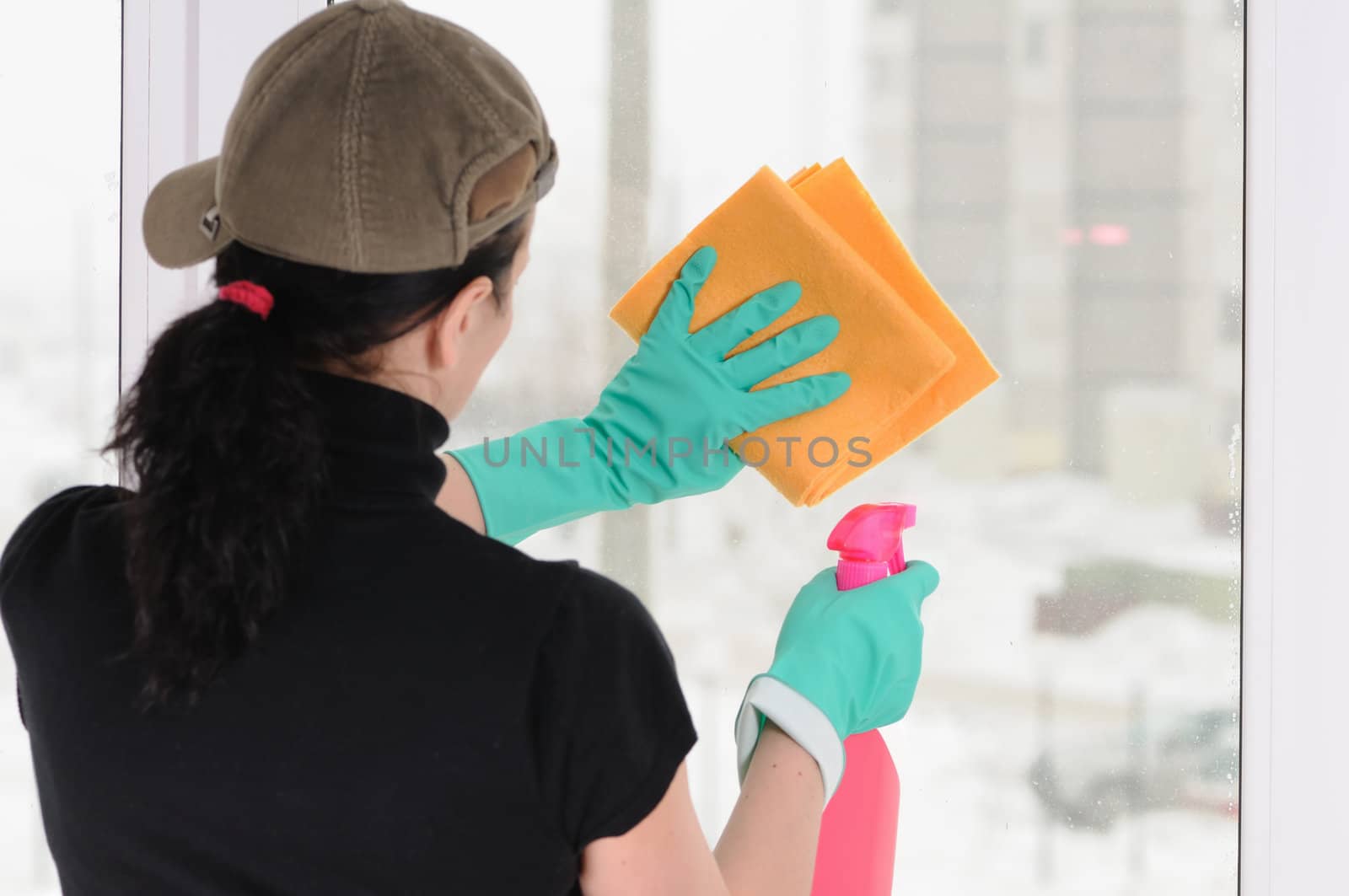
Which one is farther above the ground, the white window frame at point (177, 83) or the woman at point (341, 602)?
the white window frame at point (177, 83)

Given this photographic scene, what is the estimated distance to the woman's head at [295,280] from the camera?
0.53 metres

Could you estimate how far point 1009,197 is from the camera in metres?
0.97

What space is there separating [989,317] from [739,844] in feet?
1.78

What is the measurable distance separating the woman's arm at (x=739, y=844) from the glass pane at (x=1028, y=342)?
0.32 metres

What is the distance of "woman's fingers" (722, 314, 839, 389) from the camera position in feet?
2.67

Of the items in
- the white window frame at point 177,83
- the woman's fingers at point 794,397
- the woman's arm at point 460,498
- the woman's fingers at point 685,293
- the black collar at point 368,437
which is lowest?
the woman's arm at point 460,498

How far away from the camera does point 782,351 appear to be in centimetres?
82

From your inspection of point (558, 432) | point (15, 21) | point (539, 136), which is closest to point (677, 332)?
point (558, 432)

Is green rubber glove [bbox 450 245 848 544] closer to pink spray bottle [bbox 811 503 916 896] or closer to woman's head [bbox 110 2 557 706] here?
pink spray bottle [bbox 811 503 916 896]

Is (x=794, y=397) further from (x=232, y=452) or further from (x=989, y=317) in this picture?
(x=232, y=452)

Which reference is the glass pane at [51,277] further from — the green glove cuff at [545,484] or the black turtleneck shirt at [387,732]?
the black turtleneck shirt at [387,732]

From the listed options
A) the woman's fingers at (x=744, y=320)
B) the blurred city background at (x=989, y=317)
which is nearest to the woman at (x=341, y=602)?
the woman's fingers at (x=744, y=320)

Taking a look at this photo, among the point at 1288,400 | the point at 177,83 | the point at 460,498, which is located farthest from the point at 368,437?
the point at 1288,400

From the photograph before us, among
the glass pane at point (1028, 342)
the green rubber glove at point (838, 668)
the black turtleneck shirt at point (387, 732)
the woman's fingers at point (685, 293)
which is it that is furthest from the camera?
the glass pane at point (1028, 342)
